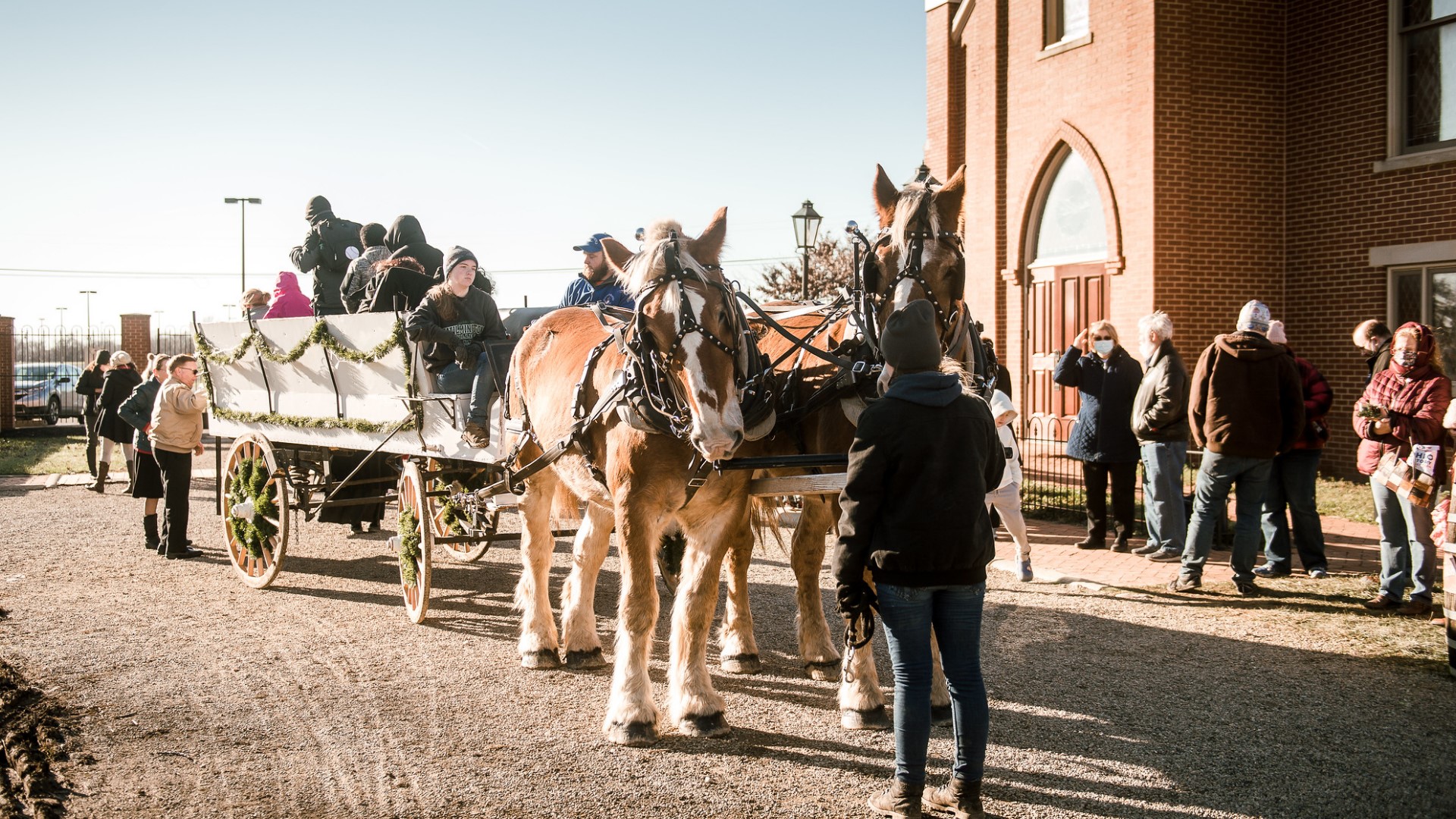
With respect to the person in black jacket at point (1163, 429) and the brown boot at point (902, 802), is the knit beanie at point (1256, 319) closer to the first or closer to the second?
the person in black jacket at point (1163, 429)

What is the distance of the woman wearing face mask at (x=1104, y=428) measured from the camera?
984 centimetres

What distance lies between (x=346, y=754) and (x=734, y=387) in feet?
8.03

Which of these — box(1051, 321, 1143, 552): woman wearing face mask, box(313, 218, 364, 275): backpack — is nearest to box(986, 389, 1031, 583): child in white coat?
box(1051, 321, 1143, 552): woman wearing face mask

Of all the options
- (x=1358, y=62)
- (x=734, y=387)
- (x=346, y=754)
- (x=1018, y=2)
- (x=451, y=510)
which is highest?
(x=1018, y=2)

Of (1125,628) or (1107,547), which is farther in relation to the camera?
(1107,547)

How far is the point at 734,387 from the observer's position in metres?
4.75

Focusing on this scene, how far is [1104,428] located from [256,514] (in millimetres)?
7452

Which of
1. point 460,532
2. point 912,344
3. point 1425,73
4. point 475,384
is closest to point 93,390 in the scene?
point 460,532

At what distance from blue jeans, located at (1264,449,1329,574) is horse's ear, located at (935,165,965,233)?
4.75 metres

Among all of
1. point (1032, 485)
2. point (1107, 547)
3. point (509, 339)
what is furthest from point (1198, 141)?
point (509, 339)

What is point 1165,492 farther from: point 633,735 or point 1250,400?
point 633,735

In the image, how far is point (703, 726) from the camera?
5.12m

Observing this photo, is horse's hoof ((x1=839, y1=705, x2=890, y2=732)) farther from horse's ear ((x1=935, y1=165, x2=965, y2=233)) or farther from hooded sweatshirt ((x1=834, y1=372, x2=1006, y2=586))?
horse's ear ((x1=935, y1=165, x2=965, y2=233))

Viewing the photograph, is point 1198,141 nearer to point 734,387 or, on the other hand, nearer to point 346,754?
point 734,387
